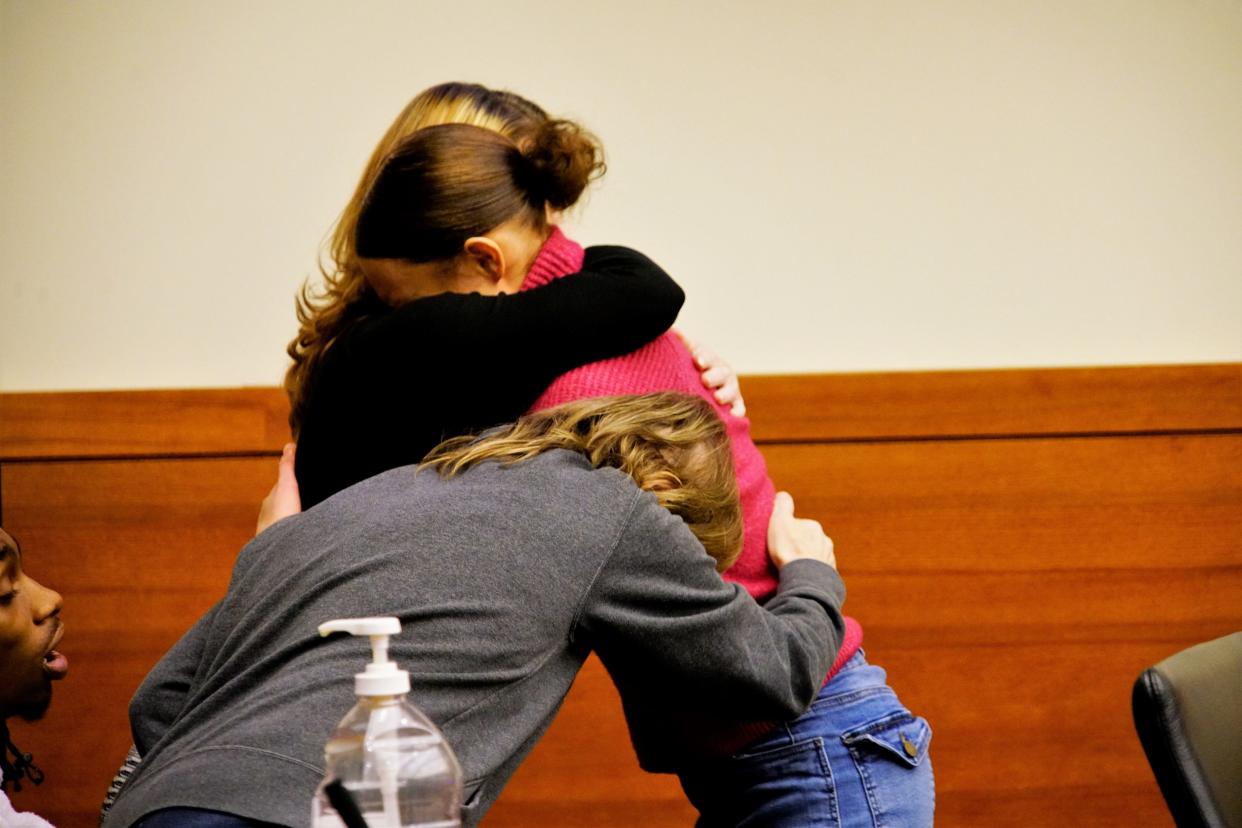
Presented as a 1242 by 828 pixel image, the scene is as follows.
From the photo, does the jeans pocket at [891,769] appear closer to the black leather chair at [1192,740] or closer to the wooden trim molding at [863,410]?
the black leather chair at [1192,740]

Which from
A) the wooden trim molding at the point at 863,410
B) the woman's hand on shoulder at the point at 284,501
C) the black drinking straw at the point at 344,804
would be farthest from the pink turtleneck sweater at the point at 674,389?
the wooden trim molding at the point at 863,410

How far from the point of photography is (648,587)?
1.03 metres

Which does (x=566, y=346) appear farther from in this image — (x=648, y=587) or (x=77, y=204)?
(x=77, y=204)

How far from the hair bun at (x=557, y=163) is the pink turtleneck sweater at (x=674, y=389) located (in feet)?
0.17

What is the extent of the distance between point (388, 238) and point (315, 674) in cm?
54

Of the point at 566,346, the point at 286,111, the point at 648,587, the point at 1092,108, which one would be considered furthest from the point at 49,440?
the point at 1092,108

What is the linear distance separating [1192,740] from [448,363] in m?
0.78

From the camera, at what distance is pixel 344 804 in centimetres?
64

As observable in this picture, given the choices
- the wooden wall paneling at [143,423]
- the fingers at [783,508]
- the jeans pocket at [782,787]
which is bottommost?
the wooden wall paneling at [143,423]

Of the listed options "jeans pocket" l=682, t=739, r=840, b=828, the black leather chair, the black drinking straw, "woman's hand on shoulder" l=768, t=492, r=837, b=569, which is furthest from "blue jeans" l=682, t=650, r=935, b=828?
the black drinking straw

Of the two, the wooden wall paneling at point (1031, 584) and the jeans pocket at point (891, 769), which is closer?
the jeans pocket at point (891, 769)

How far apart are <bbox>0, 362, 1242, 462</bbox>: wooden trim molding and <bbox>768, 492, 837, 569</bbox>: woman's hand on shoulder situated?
904mm

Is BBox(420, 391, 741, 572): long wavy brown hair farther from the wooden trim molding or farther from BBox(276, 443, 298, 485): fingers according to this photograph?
the wooden trim molding

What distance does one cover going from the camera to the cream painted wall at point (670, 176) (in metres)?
2.37
